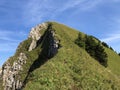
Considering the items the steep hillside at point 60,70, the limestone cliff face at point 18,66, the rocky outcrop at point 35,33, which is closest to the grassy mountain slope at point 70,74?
the steep hillside at point 60,70

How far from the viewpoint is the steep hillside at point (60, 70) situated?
6182 cm

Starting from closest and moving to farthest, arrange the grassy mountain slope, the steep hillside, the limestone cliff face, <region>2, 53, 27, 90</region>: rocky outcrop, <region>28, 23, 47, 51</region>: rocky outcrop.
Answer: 1. the grassy mountain slope
2. the steep hillside
3. the limestone cliff face
4. <region>2, 53, 27, 90</region>: rocky outcrop
5. <region>28, 23, 47, 51</region>: rocky outcrop

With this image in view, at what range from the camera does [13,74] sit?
357 ft

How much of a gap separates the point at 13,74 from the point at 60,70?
46.0 meters

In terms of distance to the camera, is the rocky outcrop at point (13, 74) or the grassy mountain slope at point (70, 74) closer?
the grassy mountain slope at point (70, 74)

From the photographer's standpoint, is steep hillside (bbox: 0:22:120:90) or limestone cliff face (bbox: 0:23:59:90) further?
limestone cliff face (bbox: 0:23:59:90)

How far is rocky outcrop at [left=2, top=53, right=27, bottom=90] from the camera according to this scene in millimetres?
105881

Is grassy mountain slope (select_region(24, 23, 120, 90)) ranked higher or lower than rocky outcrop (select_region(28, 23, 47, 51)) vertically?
lower

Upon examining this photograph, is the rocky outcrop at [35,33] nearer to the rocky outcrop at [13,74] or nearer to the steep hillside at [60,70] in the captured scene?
the steep hillside at [60,70]

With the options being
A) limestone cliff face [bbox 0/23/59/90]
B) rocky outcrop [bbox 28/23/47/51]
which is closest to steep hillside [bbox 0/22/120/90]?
limestone cliff face [bbox 0/23/59/90]

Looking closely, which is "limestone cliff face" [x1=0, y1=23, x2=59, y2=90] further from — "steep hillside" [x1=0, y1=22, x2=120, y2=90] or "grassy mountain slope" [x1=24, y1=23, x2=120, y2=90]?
"grassy mountain slope" [x1=24, y1=23, x2=120, y2=90]

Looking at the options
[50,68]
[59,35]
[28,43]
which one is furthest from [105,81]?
[28,43]

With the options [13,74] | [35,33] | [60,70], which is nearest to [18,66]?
[13,74]

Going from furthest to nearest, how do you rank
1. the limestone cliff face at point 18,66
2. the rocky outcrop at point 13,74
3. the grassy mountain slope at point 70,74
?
the rocky outcrop at point 13,74 < the limestone cliff face at point 18,66 < the grassy mountain slope at point 70,74
